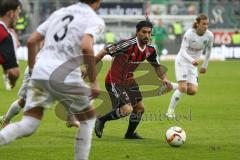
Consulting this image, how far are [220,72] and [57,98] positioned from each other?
21.1 meters

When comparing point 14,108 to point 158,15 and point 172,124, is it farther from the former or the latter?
point 158,15

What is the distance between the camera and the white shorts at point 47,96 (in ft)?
26.0

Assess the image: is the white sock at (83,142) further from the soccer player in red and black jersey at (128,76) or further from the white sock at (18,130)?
the soccer player in red and black jersey at (128,76)

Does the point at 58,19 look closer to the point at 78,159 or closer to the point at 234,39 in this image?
the point at 78,159

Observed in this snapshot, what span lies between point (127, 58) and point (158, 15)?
Result: 2602 cm

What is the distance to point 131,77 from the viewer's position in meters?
12.2

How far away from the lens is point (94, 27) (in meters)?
7.73

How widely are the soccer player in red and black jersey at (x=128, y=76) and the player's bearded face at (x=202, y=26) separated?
2973 millimetres

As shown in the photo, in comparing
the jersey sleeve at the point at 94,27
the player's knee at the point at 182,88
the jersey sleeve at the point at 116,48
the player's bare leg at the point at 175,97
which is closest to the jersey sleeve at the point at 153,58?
the jersey sleeve at the point at 116,48

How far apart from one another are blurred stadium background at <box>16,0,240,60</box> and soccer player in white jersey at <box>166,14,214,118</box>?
20837mm

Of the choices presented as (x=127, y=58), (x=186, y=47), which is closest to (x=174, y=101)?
(x=186, y=47)

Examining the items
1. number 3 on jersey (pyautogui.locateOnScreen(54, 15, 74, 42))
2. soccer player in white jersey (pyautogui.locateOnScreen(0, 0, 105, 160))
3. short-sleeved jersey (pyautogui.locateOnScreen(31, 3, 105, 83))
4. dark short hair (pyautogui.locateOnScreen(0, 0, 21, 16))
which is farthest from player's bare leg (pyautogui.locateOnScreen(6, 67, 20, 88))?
dark short hair (pyautogui.locateOnScreen(0, 0, 21, 16))

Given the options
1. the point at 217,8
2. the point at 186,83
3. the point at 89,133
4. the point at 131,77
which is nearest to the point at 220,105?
the point at 186,83

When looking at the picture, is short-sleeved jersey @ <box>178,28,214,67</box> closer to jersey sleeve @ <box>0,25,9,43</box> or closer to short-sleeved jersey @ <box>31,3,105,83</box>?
jersey sleeve @ <box>0,25,9,43</box>
